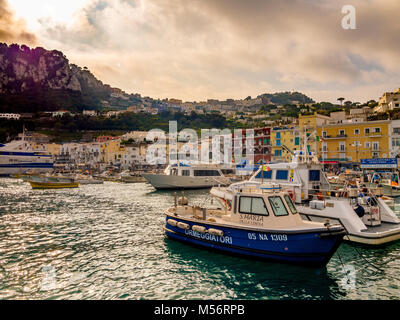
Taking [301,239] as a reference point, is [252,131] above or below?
above

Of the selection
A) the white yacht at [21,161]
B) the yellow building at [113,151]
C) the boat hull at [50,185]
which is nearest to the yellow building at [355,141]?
the boat hull at [50,185]

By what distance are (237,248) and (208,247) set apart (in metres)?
1.67

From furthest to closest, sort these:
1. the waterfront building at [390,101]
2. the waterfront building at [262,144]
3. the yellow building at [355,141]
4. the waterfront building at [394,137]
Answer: the waterfront building at [390,101] → the waterfront building at [262,144] → the yellow building at [355,141] → the waterfront building at [394,137]

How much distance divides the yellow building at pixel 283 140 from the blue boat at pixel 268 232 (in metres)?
54.3

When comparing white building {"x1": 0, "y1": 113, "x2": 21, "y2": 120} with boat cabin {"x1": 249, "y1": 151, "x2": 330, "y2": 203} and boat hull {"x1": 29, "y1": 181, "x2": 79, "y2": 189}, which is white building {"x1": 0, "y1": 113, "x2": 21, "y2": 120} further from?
boat cabin {"x1": 249, "y1": 151, "x2": 330, "y2": 203}

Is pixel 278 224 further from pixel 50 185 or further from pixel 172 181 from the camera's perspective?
pixel 50 185

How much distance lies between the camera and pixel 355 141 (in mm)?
54375

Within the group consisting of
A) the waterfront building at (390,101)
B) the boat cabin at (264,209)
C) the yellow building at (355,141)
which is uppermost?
the waterfront building at (390,101)

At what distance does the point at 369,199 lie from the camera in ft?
49.2

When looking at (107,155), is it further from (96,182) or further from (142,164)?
(96,182)

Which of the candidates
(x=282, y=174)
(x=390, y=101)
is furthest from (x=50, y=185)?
(x=390, y=101)

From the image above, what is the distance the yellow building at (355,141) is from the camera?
5162cm

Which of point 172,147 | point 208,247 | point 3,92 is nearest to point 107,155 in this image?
point 172,147

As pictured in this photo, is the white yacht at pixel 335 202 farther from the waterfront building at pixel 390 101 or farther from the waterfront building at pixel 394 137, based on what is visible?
the waterfront building at pixel 390 101
